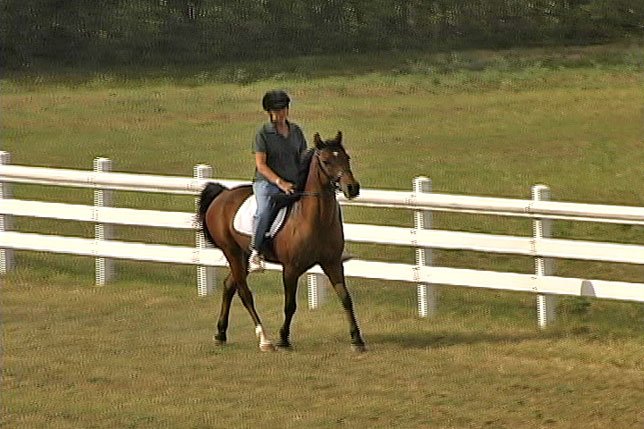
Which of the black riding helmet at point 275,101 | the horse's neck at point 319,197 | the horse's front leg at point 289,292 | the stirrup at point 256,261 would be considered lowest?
the horse's front leg at point 289,292

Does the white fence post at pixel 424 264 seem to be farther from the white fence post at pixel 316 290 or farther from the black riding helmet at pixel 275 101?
the black riding helmet at pixel 275 101

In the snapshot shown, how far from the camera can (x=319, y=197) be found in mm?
15133

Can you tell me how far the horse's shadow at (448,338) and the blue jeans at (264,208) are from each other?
1.39 m

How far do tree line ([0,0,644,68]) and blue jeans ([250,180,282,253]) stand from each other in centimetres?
3492

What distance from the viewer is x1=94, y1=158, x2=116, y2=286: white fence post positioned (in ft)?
64.7

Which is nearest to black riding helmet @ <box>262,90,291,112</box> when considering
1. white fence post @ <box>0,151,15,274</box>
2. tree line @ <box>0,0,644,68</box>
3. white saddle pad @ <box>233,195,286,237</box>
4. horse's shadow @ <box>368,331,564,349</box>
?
white saddle pad @ <box>233,195,286,237</box>

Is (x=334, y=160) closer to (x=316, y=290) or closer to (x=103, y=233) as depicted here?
(x=316, y=290)

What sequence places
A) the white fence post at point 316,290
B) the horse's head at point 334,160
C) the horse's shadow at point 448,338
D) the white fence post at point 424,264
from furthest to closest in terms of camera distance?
the white fence post at point 316,290
the white fence post at point 424,264
the horse's shadow at point 448,338
the horse's head at point 334,160

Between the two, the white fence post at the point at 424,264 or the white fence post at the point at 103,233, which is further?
the white fence post at the point at 103,233

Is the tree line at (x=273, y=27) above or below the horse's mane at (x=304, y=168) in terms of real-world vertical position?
above

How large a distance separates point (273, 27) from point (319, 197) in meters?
37.3

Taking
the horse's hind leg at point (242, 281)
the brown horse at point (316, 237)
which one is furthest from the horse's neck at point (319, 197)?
the horse's hind leg at point (242, 281)

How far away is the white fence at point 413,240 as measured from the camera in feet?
52.1

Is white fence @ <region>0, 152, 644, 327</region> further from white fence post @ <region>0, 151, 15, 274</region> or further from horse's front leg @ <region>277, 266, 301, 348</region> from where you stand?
horse's front leg @ <region>277, 266, 301, 348</region>
